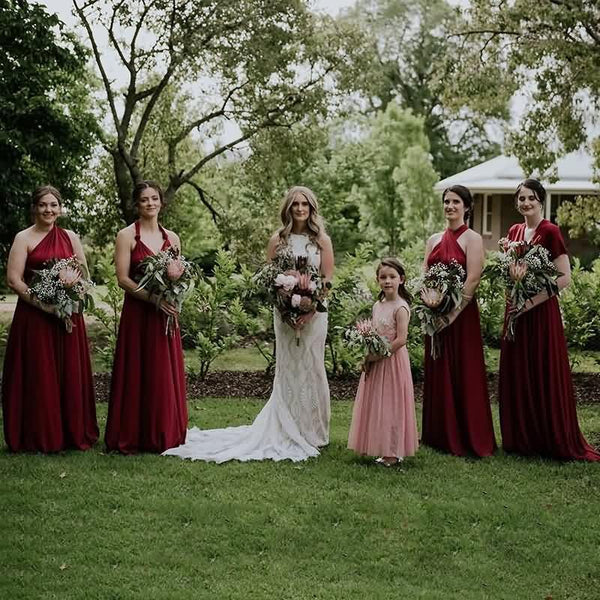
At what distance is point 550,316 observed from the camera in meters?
7.96

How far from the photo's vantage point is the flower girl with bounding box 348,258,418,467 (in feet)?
24.8

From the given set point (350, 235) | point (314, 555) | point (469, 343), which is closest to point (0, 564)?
point (314, 555)

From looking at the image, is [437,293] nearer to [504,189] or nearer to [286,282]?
[286,282]

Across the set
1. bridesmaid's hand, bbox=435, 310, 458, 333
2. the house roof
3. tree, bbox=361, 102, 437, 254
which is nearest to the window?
the house roof

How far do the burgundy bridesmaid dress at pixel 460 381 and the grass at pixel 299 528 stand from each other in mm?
250

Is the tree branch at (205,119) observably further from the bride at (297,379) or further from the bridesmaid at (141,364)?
the bridesmaid at (141,364)

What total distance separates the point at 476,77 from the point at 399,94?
112 ft

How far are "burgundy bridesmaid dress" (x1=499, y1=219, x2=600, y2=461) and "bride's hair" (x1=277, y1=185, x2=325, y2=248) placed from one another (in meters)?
1.77

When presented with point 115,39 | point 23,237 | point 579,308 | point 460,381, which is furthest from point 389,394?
point 115,39

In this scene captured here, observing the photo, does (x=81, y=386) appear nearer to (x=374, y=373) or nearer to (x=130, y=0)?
(x=374, y=373)

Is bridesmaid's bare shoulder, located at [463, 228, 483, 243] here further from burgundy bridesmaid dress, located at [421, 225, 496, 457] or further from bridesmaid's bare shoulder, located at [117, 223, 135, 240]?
bridesmaid's bare shoulder, located at [117, 223, 135, 240]

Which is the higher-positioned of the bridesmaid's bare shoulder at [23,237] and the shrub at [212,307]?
the bridesmaid's bare shoulder at [23,237]

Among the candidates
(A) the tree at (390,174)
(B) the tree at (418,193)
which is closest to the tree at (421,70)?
(A) the tree at (390,174)

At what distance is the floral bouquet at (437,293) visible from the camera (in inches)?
308
